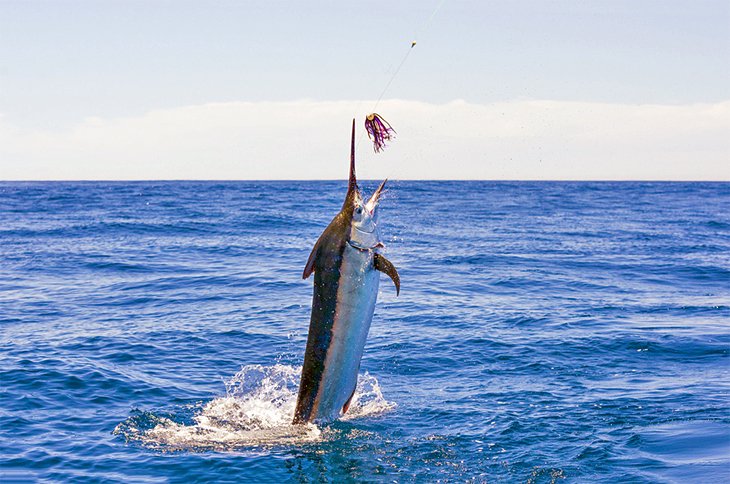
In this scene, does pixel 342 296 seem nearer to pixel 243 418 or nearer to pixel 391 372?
pixel 243 418

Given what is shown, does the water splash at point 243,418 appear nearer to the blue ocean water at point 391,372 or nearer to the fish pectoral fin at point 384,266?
the blue ocean water at point 391,372

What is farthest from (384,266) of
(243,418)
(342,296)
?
(243,418)

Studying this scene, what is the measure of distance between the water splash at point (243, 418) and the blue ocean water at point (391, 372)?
43 millimetres

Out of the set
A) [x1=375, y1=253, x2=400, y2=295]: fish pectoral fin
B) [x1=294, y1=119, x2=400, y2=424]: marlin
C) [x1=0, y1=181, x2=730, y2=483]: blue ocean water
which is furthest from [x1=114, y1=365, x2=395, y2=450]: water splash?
[x1=375, y1=253, x2=400, y2=295]: fish pectoral fin

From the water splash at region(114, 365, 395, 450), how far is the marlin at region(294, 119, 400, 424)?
0.77 metres

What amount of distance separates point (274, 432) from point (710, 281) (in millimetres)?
18125

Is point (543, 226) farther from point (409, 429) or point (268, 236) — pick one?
point (409, 429)

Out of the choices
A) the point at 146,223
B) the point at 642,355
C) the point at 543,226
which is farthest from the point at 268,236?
the point at 642,355

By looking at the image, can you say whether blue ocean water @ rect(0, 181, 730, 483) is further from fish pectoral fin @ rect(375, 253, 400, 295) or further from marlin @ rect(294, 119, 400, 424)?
fish pectoral fin @ rect(375, 253, 400, 295)

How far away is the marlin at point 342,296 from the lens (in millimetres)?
7438

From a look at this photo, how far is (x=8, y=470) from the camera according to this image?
28.4 ft

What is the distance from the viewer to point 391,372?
13.1 m

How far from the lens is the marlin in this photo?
24.4 feet

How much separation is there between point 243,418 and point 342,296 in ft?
12.3
